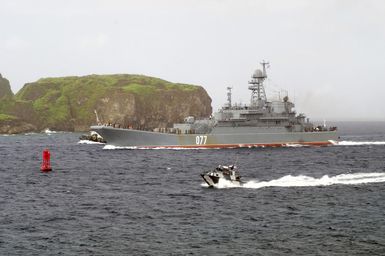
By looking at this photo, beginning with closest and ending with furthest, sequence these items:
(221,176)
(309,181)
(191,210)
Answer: (191,210) < (221,176) < (309,181)

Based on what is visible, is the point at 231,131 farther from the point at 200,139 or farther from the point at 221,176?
the point at 221,176

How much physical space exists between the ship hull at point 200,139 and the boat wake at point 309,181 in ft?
133

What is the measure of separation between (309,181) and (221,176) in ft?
36.0

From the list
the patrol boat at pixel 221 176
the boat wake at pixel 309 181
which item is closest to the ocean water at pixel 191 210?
the boat wake at pixel 309 181

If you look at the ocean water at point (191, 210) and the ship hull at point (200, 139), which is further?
the ship hull at point (200, 139)

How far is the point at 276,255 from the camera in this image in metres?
27.4

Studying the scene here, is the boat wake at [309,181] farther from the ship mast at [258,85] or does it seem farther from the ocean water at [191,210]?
the ship mast at [258,85]

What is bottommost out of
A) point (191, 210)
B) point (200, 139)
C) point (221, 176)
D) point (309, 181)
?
point (191, 210)

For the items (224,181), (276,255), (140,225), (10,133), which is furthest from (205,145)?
(10,133)

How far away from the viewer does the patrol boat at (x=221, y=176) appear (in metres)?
49.6

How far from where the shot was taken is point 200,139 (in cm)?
9750

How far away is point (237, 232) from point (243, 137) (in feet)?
218

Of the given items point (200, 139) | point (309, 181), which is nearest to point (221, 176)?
point (309, 181)

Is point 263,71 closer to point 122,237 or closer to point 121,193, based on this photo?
point 121,193
